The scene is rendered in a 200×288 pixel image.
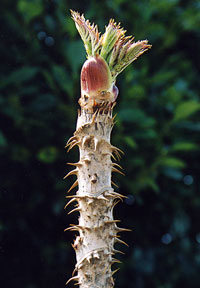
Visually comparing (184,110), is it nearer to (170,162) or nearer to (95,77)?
(170,162)

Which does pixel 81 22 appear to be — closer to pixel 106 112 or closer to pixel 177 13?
pixel 106 112

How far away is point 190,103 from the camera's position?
120 inches

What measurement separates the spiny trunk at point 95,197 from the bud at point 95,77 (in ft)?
0.14

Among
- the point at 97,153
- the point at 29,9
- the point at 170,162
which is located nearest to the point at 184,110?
the point at 170,162

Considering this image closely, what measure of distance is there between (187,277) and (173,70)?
161 centimetres

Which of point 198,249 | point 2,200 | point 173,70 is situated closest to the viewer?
point 2,200

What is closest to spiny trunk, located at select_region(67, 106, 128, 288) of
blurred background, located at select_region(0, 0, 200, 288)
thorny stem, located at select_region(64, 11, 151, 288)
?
thorny stem, located at select_region(64, 11, 151, 288)

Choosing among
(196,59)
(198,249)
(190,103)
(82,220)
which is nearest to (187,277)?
(198,249)

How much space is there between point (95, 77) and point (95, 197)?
0.80ft

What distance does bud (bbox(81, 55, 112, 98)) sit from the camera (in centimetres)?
92

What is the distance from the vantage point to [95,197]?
94cm

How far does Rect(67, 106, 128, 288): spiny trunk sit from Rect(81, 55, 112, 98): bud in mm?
42

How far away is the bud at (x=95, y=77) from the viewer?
92 cm

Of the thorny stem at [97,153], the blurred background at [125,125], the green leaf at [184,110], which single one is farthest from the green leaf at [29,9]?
the thorny stem at [97,153]
